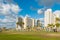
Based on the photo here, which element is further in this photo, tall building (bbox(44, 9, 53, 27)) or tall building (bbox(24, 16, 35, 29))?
tall building (bbox(24, 16, 35, 29))

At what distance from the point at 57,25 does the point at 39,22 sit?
68.8 m

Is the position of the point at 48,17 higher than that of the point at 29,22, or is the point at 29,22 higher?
the point at 48,17

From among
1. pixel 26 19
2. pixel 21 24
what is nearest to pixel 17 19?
pixel 26 19

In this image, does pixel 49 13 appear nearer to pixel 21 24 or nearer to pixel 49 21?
pixel 49 21

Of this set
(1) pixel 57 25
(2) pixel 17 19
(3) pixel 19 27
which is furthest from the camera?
(2) pixel 17 19

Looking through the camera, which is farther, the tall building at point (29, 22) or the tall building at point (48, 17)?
the tall building at point (29, 22)

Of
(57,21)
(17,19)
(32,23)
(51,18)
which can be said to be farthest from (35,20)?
(57,21)

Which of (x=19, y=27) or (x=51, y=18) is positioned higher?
(x=51, y=18)

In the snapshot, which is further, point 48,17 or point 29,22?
point 29,22

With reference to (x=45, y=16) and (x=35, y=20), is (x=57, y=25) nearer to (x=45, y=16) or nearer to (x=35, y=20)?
(x=45, y=16)

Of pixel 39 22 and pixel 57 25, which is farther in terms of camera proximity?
pixel 39 22

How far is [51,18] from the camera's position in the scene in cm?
13112

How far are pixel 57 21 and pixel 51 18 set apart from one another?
3906cm

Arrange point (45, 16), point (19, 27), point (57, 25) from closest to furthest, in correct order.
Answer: point (57, 25), point (19, 27), point (45, 16)
